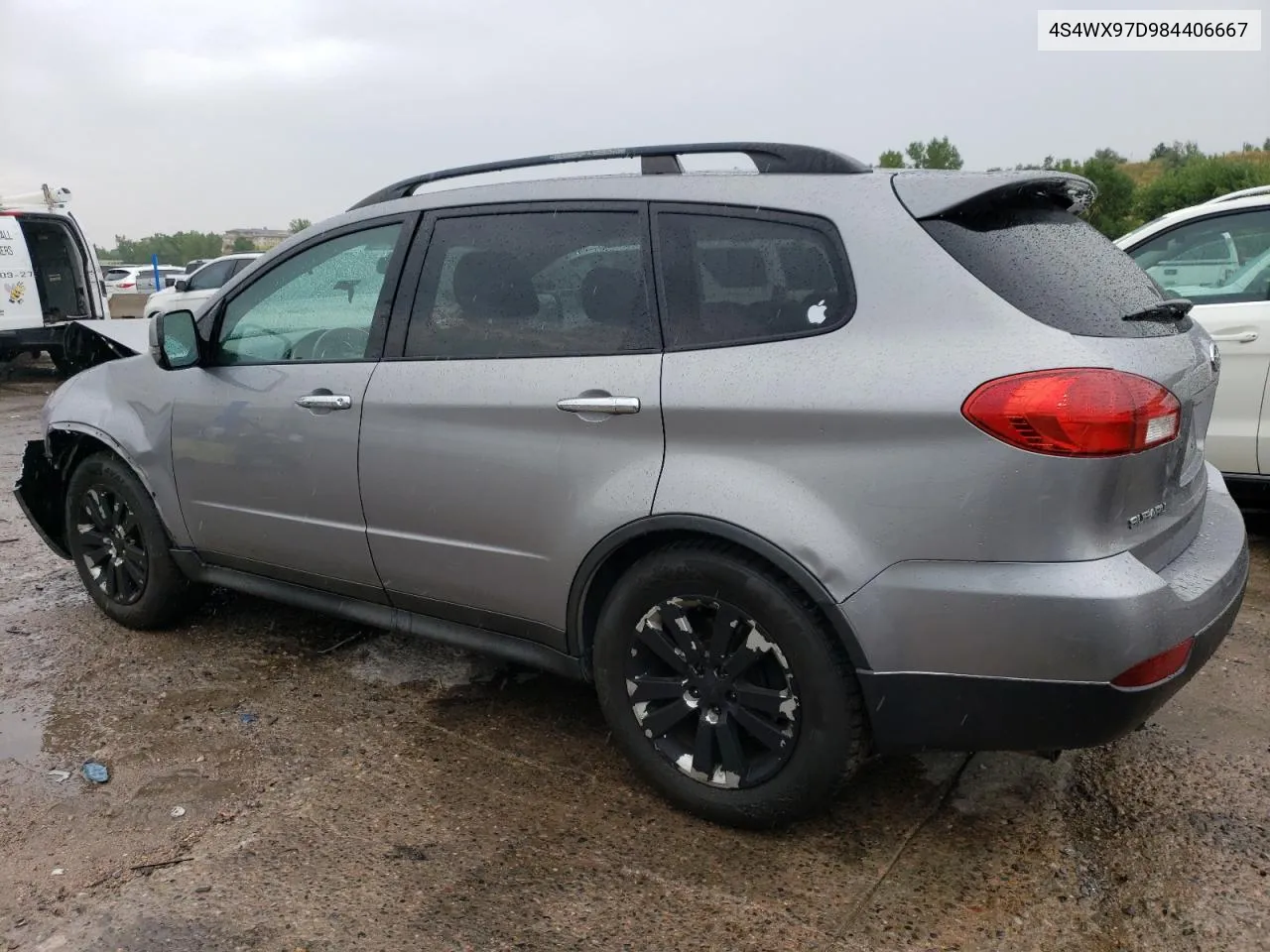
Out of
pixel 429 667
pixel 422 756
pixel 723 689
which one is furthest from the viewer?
pixel 429 667

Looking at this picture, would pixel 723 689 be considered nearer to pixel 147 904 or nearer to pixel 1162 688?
pixel 1162 688

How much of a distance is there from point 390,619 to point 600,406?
121cm

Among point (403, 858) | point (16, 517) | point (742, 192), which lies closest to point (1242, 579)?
point (742, 192)

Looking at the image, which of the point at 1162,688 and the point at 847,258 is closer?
the point at 1162,688

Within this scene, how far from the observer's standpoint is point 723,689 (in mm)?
2652

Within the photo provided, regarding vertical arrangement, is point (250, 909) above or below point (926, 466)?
below

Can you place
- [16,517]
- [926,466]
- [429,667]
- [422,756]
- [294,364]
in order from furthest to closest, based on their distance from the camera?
1. [16,517]
2. [429,667]
3. [294,364]
4. [422,756]
5. [926,466]

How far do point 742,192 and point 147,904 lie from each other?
89.4 inches

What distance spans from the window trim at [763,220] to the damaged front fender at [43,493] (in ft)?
10.2

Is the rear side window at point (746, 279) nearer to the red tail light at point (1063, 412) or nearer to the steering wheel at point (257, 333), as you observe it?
the red tail light at point (1063, 412)

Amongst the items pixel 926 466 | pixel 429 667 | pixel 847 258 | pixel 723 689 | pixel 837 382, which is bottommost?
pixel 429 667

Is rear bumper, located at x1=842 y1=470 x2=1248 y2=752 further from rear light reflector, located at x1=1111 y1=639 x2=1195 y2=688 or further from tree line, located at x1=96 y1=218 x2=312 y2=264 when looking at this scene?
tree line, located at x1=96 y1=218 x2=312 y2=264

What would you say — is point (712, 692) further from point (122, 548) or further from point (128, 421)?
point (122, 548)

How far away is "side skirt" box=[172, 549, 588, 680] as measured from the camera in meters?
3.09
